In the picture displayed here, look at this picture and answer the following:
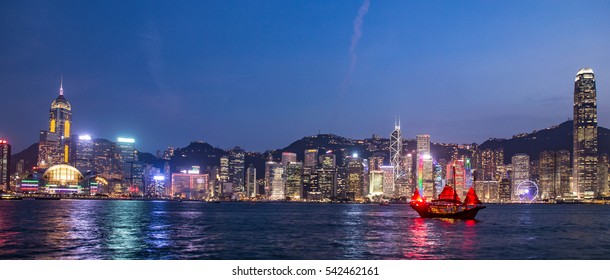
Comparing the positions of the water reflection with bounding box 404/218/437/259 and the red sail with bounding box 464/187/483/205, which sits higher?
the red sail with bounding box 464/187/483/205

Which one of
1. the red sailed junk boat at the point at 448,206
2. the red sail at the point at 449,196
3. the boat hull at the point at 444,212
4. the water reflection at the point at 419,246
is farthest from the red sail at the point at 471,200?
the water reflection at the point at 419,246

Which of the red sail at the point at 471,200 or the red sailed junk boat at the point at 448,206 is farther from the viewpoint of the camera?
the red sail at the point at 471,200

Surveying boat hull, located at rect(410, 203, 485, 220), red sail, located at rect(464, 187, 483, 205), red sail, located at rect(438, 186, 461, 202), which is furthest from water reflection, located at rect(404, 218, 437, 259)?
red sail, located at rect(464, 187, 483, 205)

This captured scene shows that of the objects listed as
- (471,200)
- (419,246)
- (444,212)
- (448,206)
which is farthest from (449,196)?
(419,246)

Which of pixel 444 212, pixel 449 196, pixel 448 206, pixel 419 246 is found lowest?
pixel 444 212

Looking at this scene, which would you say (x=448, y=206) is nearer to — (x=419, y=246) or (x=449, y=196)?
(x=449, y=196)

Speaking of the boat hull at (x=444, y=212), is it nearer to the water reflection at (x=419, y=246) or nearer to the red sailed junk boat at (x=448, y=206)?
the red sailed junk boat at (x=448, y=206)

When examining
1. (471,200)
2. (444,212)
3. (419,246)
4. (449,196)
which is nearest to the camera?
(419,246)

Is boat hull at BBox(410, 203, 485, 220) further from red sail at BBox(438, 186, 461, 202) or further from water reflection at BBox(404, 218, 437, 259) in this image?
water reflection at BBox(404, 218, 437, 259)

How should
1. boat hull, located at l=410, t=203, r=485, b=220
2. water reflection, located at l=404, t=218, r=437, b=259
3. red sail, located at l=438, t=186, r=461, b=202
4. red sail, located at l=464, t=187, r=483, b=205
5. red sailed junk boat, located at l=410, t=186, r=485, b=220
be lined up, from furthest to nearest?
1. red sail, located at l=464, t=187, r=483, b=205
2. red sail, located at l=438, t=186, r=461, b=202
3. red sailed junk boat, located at l=410, t=186, r=485, b=220
4. boat hull, located at l=410, t=203, r=485, b=220
5. water reflection, located at l=404, t=218, r=437, b=259

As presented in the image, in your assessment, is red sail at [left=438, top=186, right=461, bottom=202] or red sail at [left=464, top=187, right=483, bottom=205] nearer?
red sail at [left=438, top=186, right=461, bottom=202]

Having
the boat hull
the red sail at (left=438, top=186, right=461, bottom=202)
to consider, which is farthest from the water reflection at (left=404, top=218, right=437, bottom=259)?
the red sail at (left=438, top=186, right=461, bottom=202)

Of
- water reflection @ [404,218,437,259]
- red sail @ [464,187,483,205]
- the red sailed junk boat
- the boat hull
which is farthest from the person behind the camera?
red sail @ [464,187,483,205]

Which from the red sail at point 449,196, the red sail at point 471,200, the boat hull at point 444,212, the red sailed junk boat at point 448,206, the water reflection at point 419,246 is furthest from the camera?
the red sail at point 471,200
